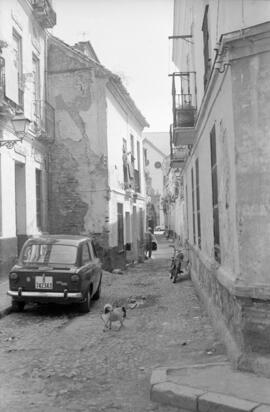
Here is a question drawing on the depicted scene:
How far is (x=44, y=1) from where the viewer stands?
15.0 meters

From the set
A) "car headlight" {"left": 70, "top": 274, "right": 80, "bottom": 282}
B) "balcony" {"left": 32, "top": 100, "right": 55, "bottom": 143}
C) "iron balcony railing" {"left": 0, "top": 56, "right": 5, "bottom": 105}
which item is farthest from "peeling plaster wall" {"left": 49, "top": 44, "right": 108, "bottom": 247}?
"car headlight" {"left": 70, "top": 274, "right": 80, "bottom": 282}

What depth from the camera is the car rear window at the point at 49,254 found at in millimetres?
9086

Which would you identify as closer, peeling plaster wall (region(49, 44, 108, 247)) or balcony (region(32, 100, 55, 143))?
balcony (region(32, 100, 55, 143))

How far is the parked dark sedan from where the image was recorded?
8.62 metres

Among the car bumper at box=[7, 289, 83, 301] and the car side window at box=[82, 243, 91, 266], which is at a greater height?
the car side window at box=[82, 243, 91, 266]

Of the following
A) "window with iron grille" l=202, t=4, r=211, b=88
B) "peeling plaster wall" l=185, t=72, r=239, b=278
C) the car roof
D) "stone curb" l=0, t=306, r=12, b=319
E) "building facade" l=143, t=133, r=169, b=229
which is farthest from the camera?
"building facade" l=143, t=133, r=169, b=229

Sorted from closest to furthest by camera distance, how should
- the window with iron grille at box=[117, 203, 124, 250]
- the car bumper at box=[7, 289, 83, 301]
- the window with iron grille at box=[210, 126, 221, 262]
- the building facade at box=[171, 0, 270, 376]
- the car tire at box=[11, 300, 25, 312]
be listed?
the building facade at box=[171, 0, 270, 376]
the window with iron grille at box=[210, 126, 221, 262]
the car bumper at box=[7, 289, 83, 301]
the car tire at box=[11, 300, 25, 312]
the window with iron grille at box=[117, 203, 124, 250]

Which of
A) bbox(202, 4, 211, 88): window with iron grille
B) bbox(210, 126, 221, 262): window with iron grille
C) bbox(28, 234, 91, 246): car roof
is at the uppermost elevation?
bbox(202, 4, 211, 88): window with iron grille

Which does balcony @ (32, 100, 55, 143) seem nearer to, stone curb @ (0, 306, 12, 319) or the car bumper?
stone curb @ (0, 306, 12, 319)

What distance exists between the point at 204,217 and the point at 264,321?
4.08m

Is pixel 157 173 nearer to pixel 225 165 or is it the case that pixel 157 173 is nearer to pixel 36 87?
pixel 36 87

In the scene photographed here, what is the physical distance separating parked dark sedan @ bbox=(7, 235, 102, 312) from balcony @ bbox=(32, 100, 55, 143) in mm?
6056

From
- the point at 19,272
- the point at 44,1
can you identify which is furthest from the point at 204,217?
the point at 44,1

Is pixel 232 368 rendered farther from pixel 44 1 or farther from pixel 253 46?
pixel 44 1
